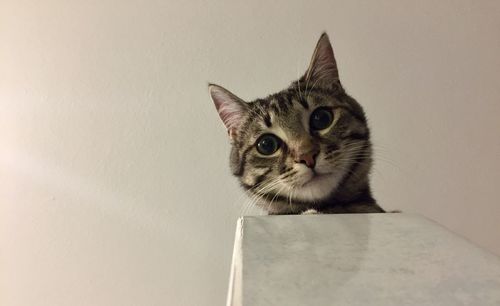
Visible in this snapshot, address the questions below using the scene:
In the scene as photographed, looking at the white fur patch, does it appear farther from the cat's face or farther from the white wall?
the white wall

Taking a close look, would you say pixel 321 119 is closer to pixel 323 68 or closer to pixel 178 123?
pixel 323 68

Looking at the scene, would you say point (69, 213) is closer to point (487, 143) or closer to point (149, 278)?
point (149, 278)

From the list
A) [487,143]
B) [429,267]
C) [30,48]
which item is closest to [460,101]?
[487,143]

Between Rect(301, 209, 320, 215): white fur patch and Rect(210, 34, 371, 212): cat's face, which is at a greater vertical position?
Rect(210, 34, 371, 212): cat's face

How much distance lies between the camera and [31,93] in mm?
1148

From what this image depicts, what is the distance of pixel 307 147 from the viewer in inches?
25.6

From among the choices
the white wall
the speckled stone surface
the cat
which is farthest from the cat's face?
the white wall

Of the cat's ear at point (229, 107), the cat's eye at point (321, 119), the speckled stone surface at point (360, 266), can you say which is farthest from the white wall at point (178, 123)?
the speckled stone surface at point (360, 266)

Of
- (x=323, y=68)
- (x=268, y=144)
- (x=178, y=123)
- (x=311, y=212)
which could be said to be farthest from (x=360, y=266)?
(x=178, y=123)

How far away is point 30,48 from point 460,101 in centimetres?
118

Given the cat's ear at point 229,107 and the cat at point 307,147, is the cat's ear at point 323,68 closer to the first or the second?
the cat at point 307,147

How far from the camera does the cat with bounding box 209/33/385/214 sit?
65cm

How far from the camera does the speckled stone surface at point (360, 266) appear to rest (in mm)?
340

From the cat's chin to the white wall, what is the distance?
455mm
